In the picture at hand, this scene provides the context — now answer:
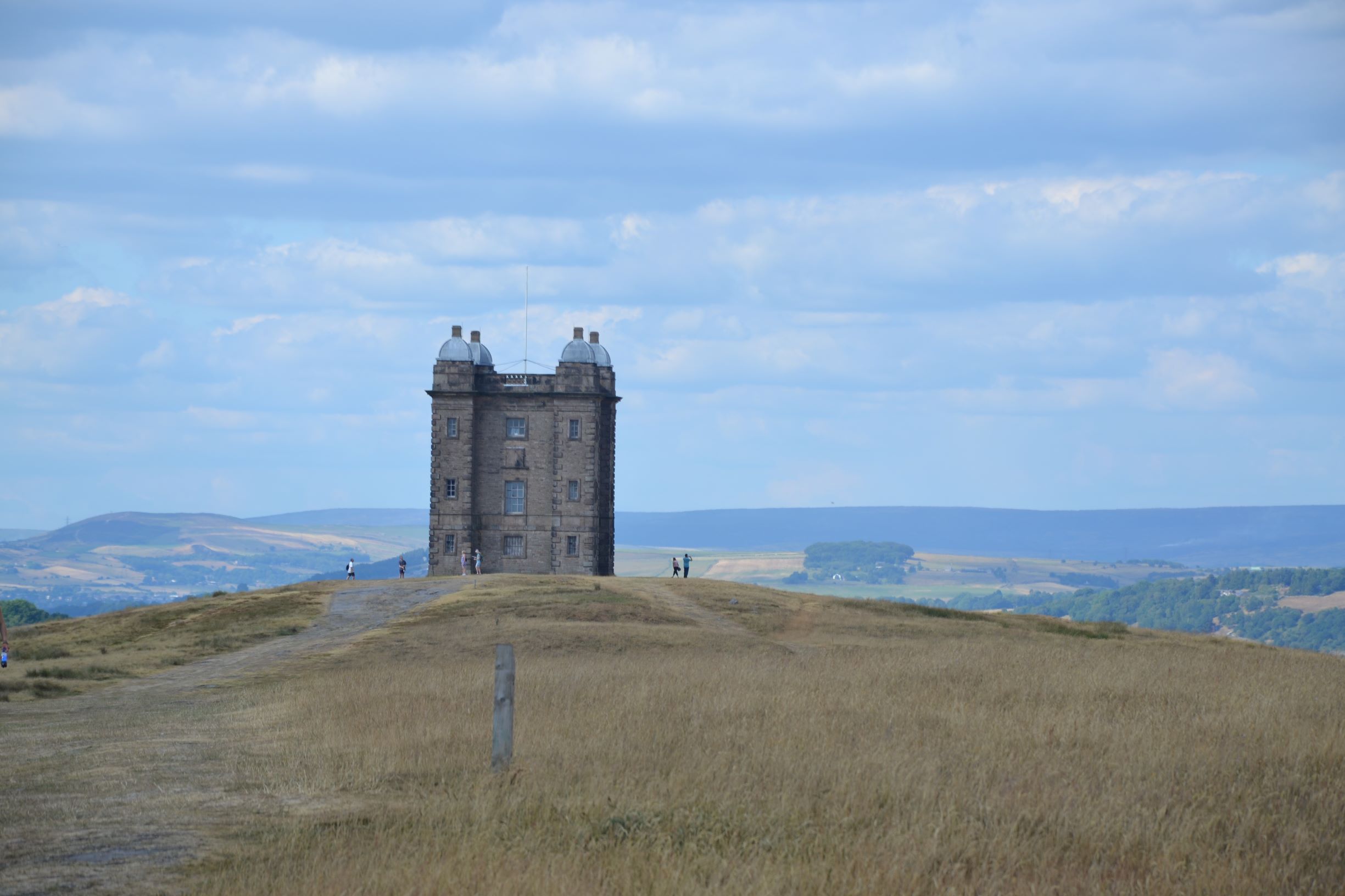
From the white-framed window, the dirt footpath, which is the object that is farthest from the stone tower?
the dirt footpath

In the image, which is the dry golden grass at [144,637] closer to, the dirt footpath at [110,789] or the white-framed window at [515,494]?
the dirt footpath at [110,789]

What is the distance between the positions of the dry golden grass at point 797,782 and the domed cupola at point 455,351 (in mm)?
46528

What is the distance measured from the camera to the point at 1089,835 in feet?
47.2

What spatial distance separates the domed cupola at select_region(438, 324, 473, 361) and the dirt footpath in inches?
1736

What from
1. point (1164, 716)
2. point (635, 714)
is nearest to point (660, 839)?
point (635, 714)

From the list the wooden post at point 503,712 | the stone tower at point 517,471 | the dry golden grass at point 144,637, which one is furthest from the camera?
the stone tower at point 517,471

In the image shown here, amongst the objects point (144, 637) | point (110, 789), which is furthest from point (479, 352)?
point (110, 789)

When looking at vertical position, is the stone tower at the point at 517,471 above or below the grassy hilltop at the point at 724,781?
above

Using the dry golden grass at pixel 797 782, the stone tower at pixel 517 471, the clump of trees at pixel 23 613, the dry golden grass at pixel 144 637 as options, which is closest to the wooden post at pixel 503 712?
the dry golden grass at pixel 797 782

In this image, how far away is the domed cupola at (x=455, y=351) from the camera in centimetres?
7419

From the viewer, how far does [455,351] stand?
2931 inches

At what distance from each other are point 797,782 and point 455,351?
6045cm

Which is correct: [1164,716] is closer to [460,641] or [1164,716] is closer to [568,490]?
[460,641]

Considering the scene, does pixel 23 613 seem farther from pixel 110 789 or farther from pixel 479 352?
pixel 110 789
